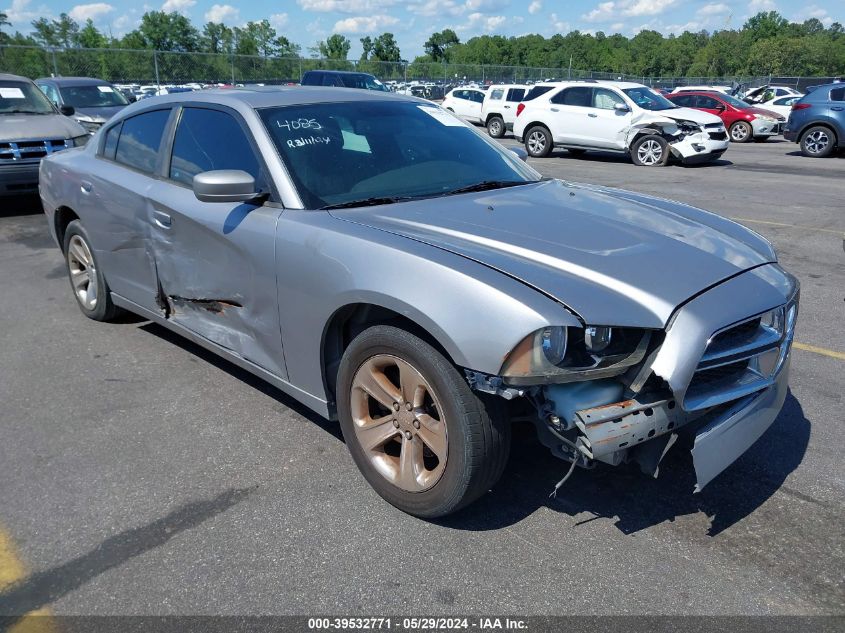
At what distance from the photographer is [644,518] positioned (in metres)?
2.95

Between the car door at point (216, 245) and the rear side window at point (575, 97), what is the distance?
1419cm

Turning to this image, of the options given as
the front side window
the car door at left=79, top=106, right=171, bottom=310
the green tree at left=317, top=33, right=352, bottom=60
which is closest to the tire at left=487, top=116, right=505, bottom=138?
A: the front side window

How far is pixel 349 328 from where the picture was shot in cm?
315

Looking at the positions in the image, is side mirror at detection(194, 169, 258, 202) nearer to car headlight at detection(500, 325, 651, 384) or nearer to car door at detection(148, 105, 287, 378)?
car door at detection(148, 105, 287, 378)

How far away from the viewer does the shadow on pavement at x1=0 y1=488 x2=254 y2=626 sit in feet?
8.27

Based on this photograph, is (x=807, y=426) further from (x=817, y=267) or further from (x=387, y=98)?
(x=817, y=267)

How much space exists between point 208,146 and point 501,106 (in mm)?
19173

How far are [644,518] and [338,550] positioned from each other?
1268 mm

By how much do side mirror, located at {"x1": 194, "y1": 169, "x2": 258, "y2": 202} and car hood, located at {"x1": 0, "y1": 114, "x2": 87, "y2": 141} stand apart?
7.66 metres

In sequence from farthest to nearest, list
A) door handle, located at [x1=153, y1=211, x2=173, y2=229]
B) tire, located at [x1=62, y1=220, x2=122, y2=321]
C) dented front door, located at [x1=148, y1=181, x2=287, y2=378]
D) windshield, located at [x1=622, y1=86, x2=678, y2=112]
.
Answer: windshield, located at [x1=622, y1=86, x2=678, y2=112] < tire, located at [x1=62, y1=220, x2=122, y2=321] < door handle, located at [x1=153, y1=211, x2=173, y2=229] < dented front door, located at [x1=148, y1=181, x2=287, y2=378]

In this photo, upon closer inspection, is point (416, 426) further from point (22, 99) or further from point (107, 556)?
point (22, 99)

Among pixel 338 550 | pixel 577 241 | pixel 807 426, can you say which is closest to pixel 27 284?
pixel 338 550

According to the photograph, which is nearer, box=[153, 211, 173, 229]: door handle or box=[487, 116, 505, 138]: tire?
box=[153, 211, 173, 229]: door handle

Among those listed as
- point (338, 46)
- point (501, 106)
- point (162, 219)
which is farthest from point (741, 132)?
Answer: point (338, 46)
